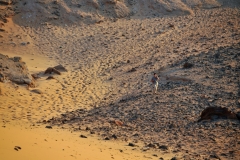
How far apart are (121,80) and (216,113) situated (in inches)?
212

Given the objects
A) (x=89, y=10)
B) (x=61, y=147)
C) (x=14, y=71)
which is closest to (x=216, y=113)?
(x=61, y=147)

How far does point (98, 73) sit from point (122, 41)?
4275mm

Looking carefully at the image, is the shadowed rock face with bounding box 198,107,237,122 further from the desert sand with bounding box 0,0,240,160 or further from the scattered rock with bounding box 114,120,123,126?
the scattered rock with bounding box 114,120,123,126

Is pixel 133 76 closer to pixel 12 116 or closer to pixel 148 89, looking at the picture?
pixel 148 89

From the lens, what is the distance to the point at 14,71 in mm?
11141

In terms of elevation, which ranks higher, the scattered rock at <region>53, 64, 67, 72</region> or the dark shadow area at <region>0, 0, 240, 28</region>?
the dark shadow area at <region>0, 0, 240, 28</region>

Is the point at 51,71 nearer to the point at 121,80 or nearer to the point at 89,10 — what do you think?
the point at 121,80

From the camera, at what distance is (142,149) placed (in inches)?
262

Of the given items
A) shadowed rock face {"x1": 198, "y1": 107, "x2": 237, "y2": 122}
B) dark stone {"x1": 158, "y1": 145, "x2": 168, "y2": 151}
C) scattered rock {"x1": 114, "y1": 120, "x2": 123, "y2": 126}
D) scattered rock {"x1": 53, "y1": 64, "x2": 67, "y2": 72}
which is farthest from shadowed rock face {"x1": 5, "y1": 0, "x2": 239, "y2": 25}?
dark stone {"x1": 158, "y1": 145, "x2": 168, "y2": 151}

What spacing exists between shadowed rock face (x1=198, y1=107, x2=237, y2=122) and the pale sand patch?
206 cm

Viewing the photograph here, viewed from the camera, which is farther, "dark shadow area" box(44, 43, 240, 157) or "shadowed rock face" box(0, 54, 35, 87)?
"shadowed rock face" box(0, 54, 35, 87)

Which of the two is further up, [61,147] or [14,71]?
[14,71]

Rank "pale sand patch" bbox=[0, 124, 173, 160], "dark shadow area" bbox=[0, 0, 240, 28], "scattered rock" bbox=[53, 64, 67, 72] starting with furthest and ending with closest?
"dark shadow area" bbox=[0, 0, 240, 28], "scattered rock" bbox=[53, 64, 67, 72], "pale sand patch" bbox=[0, 124, 173, 160]

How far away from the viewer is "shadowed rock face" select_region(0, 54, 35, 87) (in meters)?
10.9
